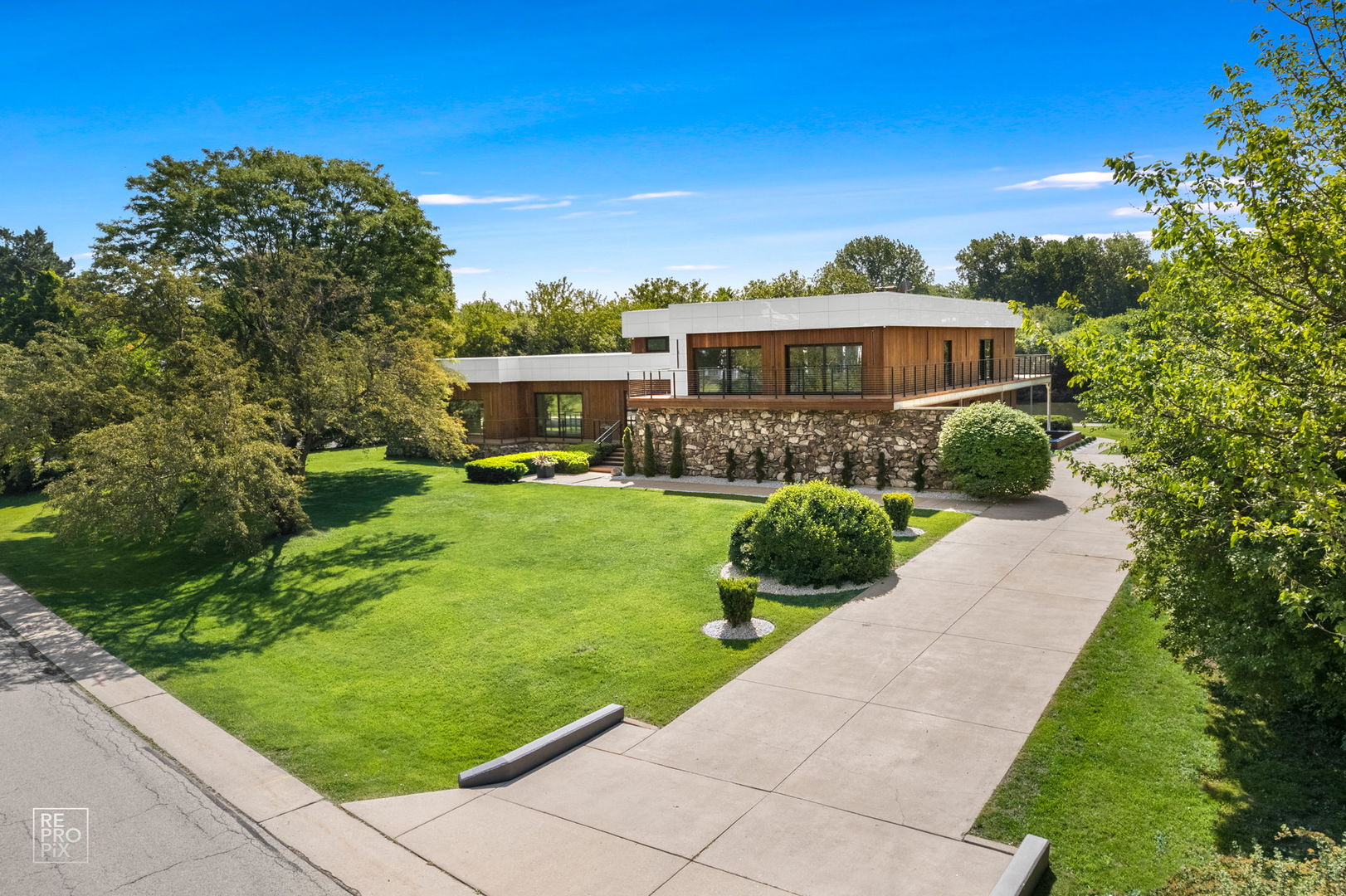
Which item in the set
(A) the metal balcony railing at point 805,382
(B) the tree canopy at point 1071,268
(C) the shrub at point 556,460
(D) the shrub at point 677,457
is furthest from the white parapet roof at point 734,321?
(B) the tree canopy at point 1071,268

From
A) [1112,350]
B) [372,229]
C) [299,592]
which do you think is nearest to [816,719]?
[1112,350]

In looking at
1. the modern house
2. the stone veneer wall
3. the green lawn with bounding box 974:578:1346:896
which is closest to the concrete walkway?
the green lawn with bounding box 974:578:1346:896

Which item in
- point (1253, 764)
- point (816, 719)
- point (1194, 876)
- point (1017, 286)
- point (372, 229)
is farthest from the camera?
point (1017, 286)

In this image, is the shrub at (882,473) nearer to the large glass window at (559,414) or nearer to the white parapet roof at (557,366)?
the white parapet roof at (557,366)

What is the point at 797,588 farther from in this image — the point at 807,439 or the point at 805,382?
the point at 805,382

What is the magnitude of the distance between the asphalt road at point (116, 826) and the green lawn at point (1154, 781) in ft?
19.7

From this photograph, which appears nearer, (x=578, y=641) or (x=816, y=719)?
(x=816, y=719)

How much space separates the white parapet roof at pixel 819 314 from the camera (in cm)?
2452

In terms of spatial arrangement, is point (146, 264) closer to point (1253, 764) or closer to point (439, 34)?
point (439, 34)

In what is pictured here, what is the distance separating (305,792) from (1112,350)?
8.67 m

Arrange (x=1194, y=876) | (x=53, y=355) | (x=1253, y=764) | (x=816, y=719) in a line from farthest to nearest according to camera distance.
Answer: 1. (x=53, y=355)
2. (x=816, y=719)
3. (x=1253, y=764)
4. (x=1194, y=876)

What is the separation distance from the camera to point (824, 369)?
25.7 m

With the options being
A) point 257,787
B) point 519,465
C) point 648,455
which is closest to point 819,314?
point 648,455

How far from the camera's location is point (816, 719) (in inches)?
371
